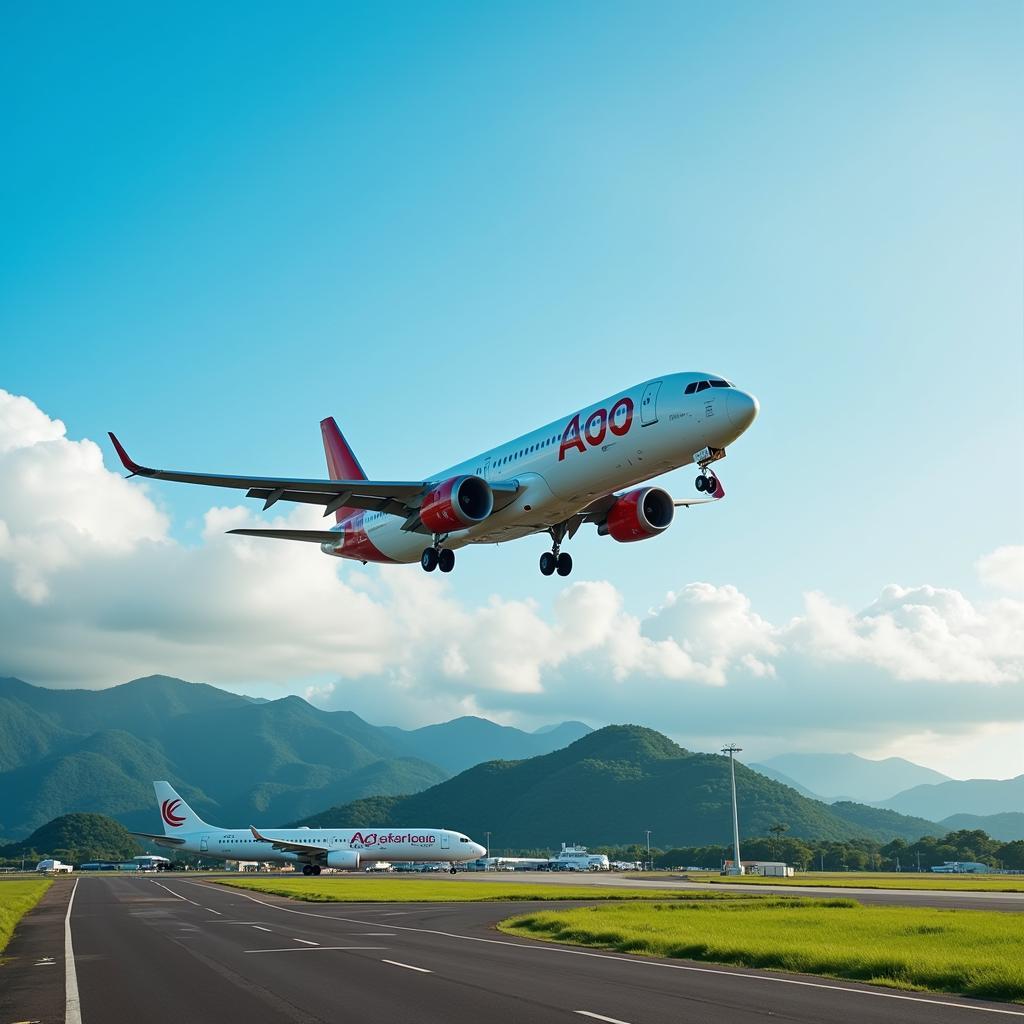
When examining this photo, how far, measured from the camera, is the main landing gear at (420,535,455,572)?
4625 cm

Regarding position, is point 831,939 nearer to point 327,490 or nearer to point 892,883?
point 327,490

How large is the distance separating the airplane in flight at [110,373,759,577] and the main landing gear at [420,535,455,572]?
4 cm

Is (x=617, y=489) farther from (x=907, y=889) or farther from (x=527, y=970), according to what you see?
(x=907, y=889)

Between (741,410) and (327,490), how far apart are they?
1803cm

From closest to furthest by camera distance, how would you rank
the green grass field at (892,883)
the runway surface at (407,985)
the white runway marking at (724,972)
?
the runway surface at (407,985)
the white runway marking at (724,972)
the green grass field at (892,883)

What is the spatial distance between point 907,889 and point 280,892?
142 feet

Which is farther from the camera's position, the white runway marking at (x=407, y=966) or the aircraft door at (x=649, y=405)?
the aircraft door at (x=649, y=405)

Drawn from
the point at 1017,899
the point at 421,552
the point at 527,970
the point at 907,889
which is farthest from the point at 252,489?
the point at 907,889

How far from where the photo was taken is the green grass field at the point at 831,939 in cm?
2231

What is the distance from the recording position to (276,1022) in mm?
16125

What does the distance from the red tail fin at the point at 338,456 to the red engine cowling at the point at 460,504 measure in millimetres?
21854

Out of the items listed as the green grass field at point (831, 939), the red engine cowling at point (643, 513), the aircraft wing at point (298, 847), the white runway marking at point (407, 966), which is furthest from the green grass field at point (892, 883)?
the white runway marking at point (407, 966)

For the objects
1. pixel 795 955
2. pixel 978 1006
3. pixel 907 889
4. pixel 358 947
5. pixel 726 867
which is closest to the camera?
pixel 978 1006

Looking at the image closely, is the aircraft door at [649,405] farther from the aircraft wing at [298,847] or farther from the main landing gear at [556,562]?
the aircraft wing at [298,847]
